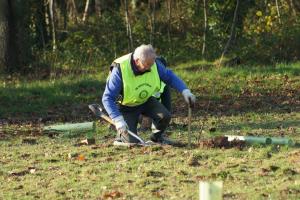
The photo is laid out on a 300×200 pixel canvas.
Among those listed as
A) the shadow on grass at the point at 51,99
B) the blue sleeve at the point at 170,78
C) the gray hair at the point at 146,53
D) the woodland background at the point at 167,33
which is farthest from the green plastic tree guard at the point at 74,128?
the woodland background at the point at 167,33

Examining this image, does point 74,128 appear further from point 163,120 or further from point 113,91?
point 113,91

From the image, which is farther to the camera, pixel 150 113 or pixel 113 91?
pixel 150 113

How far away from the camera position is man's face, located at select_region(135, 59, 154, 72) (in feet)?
33.4

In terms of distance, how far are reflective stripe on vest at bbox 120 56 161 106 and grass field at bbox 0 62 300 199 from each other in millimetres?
690

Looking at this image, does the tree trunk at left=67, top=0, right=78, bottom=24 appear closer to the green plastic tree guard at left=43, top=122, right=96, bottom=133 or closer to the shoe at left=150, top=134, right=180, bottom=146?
the green plastic tree guard at left=43, top=122, right=96, bottom=133

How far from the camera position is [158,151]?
10203 millimetres

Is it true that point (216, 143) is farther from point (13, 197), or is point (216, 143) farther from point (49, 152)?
point (13, 197)

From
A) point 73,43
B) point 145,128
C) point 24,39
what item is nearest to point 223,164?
point 145,128

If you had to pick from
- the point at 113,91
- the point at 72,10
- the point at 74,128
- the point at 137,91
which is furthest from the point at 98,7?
the point at 113,91

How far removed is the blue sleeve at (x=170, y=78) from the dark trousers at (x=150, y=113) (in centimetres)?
35

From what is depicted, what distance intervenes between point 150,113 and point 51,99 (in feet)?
20.7

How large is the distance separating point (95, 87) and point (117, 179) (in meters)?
9.62

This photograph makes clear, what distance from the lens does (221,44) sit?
2356cm

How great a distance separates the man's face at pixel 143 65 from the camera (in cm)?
1017
